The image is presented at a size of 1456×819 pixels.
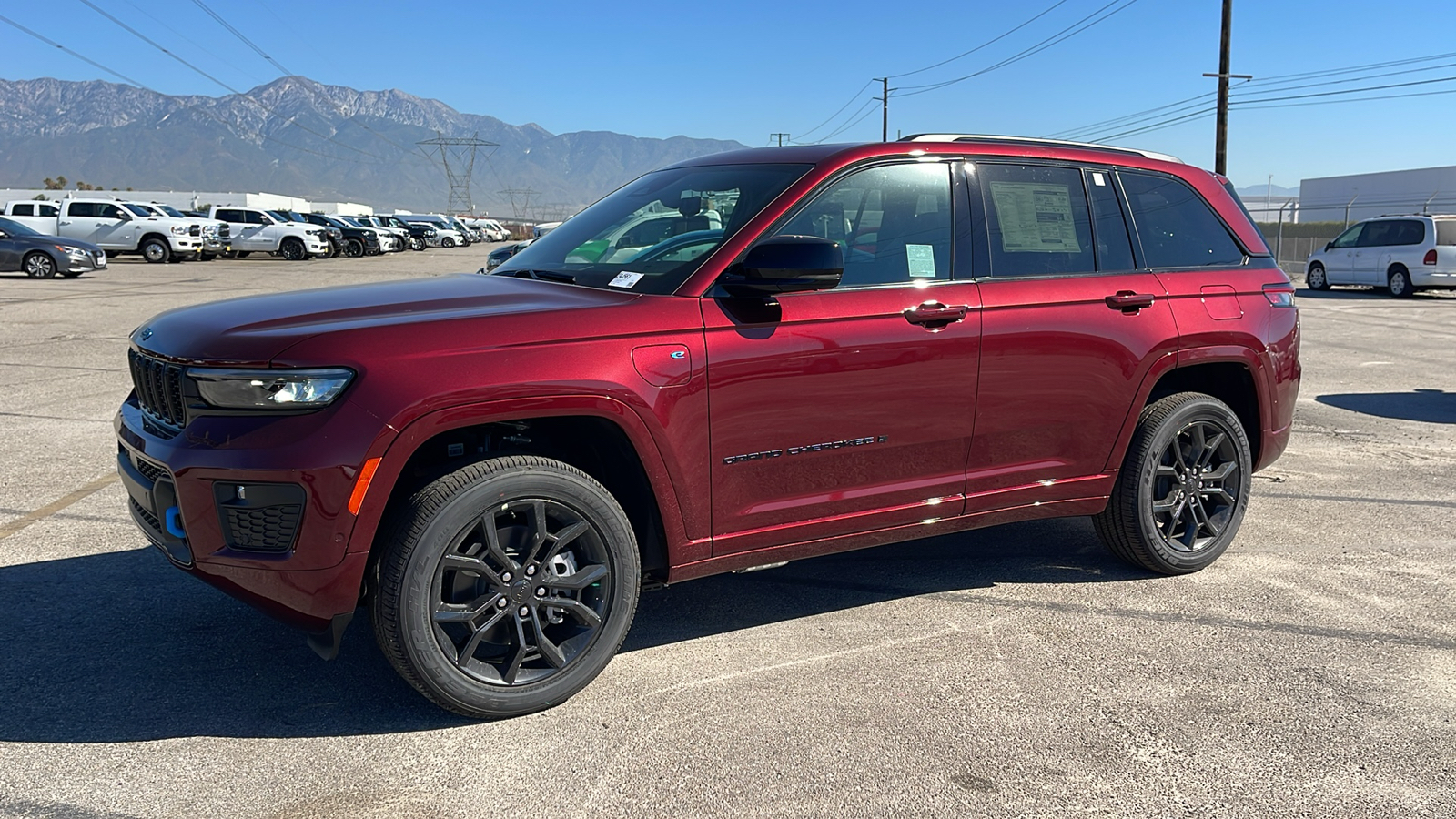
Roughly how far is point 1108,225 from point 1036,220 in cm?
43

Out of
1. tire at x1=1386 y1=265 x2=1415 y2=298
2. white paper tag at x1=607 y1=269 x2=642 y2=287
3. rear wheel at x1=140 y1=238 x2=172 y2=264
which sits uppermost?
rear wheel at x1=140 y1=238 x2=172 y2=264

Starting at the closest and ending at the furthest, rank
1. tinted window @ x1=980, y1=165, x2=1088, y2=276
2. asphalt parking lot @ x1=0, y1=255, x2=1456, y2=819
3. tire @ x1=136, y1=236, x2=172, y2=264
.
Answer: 1. asphalt parking lot @ x1=0, y1=255, x2=1456, y2=819
2. tinted window @ x1=980, y1=165, x2=1088, y2=276
3. tire @ x1=136, y1=236, x2=172, y2=264

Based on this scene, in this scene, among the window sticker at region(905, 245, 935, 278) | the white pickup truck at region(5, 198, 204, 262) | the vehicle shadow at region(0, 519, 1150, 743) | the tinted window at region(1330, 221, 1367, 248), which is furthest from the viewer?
the white pickup truck at region(5, 198, 204, 262)

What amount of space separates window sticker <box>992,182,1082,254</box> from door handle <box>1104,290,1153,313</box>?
0.25 m

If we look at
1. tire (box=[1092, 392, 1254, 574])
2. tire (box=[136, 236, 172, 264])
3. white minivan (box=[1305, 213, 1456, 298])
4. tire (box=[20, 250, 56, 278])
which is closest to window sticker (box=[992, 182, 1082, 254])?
tire (box=[1092, 392, 1254, 574])

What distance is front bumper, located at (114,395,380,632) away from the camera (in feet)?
10.4

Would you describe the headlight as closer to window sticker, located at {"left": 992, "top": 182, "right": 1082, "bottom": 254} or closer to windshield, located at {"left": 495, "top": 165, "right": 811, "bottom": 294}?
windshield, located at {"left": 495, "top": 165, "right": 811, "bottom": 294}

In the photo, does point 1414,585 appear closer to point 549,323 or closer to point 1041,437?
point 1041,437

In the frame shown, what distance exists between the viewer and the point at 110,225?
1346 inches

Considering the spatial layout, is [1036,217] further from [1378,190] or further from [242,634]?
[1378,190]

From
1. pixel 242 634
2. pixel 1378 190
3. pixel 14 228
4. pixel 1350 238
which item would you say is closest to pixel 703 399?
pixel 242 634

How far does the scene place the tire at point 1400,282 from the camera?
78.8 feet

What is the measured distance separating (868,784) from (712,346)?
1.46 meters

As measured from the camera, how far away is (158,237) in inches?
1358
